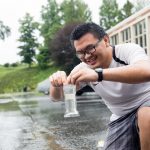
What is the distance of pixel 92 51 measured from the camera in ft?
11.4

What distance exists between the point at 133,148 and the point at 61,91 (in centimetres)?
73

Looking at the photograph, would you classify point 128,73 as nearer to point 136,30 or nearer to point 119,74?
point 119,74

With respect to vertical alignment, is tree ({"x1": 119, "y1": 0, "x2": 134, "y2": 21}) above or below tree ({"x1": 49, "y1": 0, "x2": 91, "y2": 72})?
above

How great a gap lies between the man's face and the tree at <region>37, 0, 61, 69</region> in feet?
245

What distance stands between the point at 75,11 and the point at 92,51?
7880 cm

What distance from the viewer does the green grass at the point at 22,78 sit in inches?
2908

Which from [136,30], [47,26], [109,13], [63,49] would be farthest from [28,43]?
[136,30]

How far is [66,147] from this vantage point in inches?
290

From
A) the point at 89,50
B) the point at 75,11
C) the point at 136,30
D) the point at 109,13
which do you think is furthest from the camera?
the point at 75,11

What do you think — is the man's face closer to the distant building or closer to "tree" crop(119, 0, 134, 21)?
the distant building

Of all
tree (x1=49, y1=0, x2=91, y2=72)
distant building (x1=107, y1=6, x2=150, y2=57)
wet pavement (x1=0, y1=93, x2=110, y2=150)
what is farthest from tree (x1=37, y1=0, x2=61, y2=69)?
wet pavement (x1=0, y1=93, x2=110, y2=150)

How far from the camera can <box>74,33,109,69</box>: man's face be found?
11.4 feet

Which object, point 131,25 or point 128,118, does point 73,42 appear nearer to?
point 128,118

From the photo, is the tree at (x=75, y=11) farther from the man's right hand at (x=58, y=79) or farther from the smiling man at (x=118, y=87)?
the man's right hand at (x=58, y=79)
